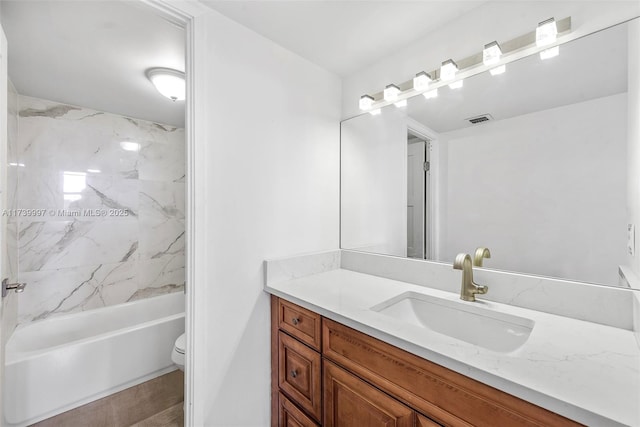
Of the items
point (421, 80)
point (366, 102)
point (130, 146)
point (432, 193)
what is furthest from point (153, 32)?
point (432, 193)

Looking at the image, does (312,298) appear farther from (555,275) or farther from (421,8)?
(421,8)

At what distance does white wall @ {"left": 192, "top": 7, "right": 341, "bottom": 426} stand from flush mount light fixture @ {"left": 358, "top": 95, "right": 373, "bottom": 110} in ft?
1.10

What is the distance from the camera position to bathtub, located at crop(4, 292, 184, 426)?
1.62 metres

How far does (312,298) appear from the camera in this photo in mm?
1231

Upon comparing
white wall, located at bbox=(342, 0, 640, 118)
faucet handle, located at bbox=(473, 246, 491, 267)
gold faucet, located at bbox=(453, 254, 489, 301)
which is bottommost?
gold faucet, located at bbox=(453, 254, 489, 301)

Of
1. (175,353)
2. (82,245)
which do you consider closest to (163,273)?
(82,245)

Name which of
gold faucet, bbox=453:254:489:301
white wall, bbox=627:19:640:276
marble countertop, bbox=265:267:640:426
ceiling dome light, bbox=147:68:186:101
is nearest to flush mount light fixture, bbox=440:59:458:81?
white wall, bbox=627:19:640:276

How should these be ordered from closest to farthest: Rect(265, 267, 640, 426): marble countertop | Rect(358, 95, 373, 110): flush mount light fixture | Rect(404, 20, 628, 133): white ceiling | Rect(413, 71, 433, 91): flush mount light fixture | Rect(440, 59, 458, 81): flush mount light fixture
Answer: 1. Rect(265, 267, 640, 426): marble countertop
2. Rect(404, 20, 628, 133): white ceiling
3. Rect(440, 59, 458, 81): flush mount light fixture
4. Rect(413, 71, 433, 91): flush mount light fixture
5. Rect(358, 95, 373, 110): flush mount light fixture

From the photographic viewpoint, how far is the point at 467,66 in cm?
130

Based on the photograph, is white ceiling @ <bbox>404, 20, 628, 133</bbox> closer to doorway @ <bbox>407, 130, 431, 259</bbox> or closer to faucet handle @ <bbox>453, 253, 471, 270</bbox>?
doorway @ <bbox>407, 130, 431, 259</bbox>

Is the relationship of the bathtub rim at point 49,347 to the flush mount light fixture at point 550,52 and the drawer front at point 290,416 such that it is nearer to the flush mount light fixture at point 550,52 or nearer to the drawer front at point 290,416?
the drawer front at point 290,416

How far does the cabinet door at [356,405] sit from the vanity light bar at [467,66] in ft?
4.74

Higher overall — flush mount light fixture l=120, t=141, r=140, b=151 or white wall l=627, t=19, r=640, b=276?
flush mount light fixture l=120, t=141, r=140, b=151

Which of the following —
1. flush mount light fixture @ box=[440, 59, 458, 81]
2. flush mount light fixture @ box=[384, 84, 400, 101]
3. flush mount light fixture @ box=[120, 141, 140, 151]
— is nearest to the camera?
flush mount light fixture @ box=[440, 59, 458, 81]
